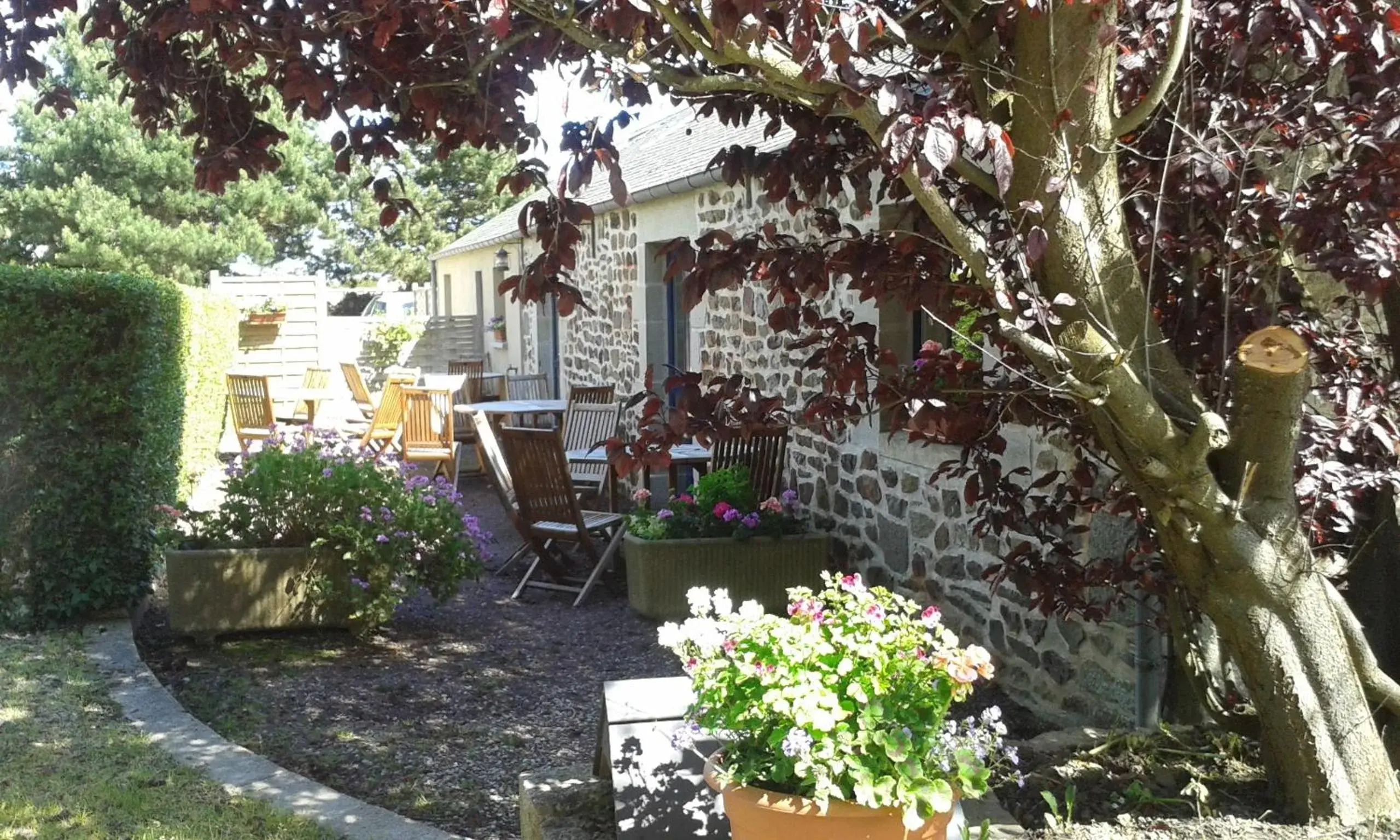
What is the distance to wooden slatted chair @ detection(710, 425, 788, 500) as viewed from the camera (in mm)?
7113

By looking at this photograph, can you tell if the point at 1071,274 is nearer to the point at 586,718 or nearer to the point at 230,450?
the point at 586,718

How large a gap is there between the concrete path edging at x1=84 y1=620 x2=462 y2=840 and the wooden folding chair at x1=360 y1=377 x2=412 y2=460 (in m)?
5.80

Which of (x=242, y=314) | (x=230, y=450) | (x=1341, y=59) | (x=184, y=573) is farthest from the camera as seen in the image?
(x=242, y=314)

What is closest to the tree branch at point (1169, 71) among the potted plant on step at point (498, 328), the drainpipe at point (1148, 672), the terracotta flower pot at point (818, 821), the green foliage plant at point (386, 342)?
the terracotta flower pot at point (818, 821)

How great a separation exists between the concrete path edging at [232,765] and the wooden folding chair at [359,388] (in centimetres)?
874

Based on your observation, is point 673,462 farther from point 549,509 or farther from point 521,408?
point 521,408

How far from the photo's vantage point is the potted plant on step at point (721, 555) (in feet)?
21.6

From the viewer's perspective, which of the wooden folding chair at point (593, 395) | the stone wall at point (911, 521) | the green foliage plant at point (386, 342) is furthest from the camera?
the green foliage plant at point (386, 342)

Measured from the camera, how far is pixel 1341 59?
9.94 ft

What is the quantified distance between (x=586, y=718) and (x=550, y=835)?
2322mm

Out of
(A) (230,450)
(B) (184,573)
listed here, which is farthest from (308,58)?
(A) (230,450)

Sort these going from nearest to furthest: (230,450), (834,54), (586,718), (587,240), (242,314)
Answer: (834,54) < (586,718) < (587,240) < (230,450) < (242,314)

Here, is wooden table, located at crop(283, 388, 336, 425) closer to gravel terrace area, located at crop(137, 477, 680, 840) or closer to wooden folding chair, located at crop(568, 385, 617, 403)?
wooden folding chair, located at crop(568, 385, 617, 403)

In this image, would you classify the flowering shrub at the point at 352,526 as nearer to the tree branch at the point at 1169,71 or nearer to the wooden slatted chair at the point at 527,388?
the tree branch at the point at 1169,71
